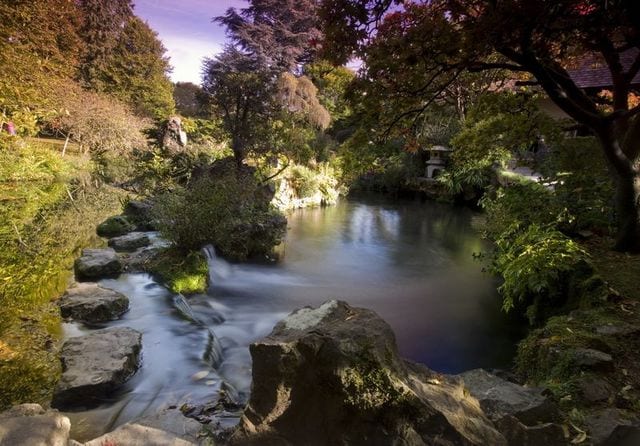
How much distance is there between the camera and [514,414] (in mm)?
2732

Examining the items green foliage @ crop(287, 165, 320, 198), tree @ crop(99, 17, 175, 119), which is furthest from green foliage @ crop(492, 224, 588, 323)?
tree @ crop(99, 17, 175, 119)

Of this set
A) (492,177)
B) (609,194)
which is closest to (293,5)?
(492,177)

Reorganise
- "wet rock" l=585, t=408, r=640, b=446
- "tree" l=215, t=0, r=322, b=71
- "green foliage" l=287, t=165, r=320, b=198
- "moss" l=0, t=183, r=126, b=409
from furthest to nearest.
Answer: "tree" l=215, t=0, r=322, b=71
"green foliage" l=287, t=165, r=320, b=198
"moss" l=0, t=183, r=126, b=409
"wet rock" l=585, t=408, r=640, b=446

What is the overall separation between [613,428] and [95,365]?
14.6 ft

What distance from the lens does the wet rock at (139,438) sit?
101 inches

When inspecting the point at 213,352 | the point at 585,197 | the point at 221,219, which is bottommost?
the point at 213,352

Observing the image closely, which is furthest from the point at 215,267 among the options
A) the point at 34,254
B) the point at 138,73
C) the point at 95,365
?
the point at 138,73

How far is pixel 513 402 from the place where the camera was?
9.38ft

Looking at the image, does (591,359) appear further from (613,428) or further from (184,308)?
(184,308)

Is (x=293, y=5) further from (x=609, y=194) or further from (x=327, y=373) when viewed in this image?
(x=327, y=373)

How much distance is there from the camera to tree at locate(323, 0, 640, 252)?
4.12 m

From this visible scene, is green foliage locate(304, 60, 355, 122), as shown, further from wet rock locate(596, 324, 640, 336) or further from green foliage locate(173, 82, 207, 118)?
wet rock locate(596, 324, 640, 336)

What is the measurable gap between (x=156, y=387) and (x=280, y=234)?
6.23 metres

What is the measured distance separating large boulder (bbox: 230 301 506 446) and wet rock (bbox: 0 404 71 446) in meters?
1.03
